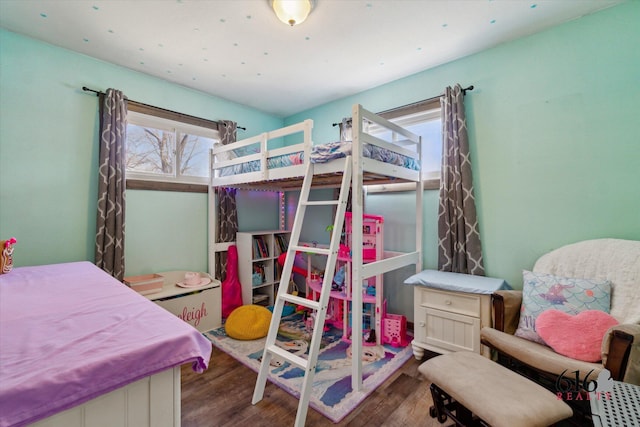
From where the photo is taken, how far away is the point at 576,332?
5.07ft

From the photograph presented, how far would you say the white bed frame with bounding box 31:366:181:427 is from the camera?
804mm

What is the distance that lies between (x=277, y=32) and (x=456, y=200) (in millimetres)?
2030

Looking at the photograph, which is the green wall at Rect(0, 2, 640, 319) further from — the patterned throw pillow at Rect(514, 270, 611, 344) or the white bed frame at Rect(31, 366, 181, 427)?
the white bed frame at Rect(31, 366, 181, 427)

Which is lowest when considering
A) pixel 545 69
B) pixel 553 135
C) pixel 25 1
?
pixel 553 135

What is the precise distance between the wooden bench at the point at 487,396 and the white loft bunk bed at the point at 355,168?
540mm

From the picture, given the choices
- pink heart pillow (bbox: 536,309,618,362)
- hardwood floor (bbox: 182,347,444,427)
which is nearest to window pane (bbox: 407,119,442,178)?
pink heart pillow (bbox: 536,309,618,362)

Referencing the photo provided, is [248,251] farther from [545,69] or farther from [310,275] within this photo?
[545,69]

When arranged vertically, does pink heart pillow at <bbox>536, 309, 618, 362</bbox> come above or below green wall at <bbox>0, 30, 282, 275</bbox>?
below

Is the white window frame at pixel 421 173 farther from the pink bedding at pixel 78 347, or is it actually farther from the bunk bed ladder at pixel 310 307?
the pink bedding at pixel 78 347

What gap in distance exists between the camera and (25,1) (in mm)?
1848

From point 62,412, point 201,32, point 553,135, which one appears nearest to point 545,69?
point 553,135

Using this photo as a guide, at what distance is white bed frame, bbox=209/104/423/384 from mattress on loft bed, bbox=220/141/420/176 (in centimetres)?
4

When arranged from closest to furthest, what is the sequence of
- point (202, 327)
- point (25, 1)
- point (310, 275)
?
1. point (25, 1)
2. point (202, 327)
3. point (310, 275)

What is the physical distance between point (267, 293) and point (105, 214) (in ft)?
6.32
